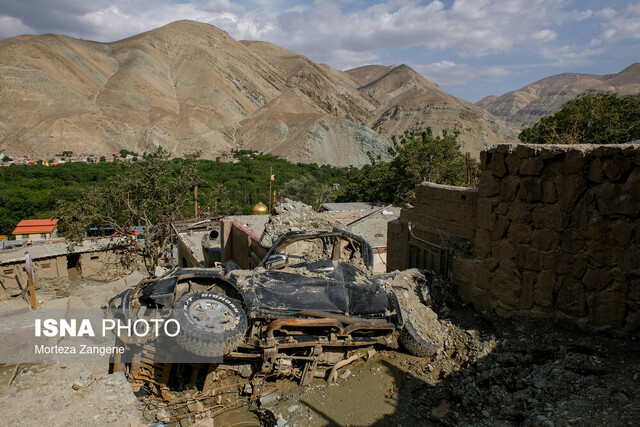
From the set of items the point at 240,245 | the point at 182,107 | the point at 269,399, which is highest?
the point at 182,107

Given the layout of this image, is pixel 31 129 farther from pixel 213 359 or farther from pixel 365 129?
pixel 213 359

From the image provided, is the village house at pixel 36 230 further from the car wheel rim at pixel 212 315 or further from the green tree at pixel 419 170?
the car wheel rim at pixel 212 315

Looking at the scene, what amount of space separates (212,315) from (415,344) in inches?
99.5

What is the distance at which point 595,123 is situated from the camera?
63.7ft

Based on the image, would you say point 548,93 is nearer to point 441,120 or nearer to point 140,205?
point 441,120

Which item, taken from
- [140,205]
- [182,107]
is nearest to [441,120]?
[182,107]

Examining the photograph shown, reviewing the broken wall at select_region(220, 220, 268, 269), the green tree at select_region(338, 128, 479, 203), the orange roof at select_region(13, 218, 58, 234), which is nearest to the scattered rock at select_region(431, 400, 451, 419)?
the broken wall at select_region(220, 220, 268, 269)

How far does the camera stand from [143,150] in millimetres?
73312

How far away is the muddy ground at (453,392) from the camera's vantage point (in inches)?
153

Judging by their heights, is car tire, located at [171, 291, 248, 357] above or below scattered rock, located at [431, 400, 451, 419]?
above

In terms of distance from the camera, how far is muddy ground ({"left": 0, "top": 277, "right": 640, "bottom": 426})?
3879mm

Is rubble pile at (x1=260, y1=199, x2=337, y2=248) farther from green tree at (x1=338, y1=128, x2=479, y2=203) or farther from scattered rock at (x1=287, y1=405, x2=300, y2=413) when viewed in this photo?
green tree at (x1=338, y1=128, x2=479, y2=203)

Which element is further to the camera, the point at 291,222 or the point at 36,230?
the point at 36,230

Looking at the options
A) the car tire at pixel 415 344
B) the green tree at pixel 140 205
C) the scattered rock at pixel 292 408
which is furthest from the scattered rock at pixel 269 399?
the green tree at pixel 140 205
